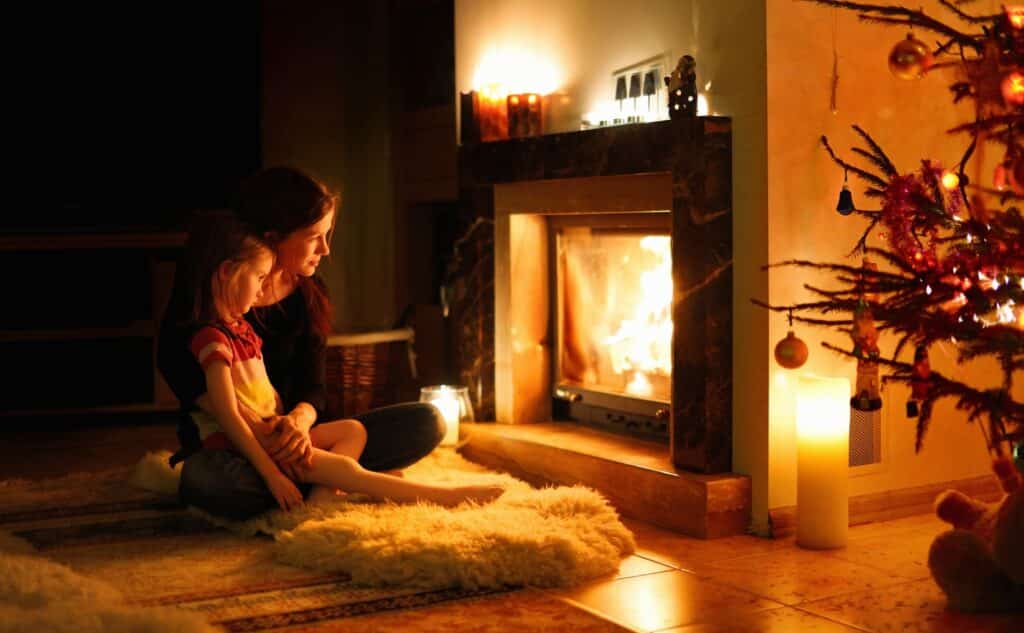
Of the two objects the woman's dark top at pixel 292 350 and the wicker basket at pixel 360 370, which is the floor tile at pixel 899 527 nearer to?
the woman's dark top at pixel 292 350

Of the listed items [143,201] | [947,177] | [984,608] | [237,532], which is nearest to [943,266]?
[947,177]

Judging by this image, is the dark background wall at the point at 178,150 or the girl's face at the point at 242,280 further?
the dark background wall at the point at 178,150

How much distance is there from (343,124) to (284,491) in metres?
2.77

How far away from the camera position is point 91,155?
4734 millimetres

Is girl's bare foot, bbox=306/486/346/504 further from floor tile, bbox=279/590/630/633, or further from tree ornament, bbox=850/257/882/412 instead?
tree ornament, bbox=850/257/882/412

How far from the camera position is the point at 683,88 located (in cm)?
306

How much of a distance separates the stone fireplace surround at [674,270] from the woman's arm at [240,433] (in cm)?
83

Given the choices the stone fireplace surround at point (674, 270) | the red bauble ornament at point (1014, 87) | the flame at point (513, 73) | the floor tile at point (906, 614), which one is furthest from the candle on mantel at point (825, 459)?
the flame at point (513, 73)

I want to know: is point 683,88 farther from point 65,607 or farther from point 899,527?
point 65,607

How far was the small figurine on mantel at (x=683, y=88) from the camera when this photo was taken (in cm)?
305

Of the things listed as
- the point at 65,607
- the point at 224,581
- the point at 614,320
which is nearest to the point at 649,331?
the point at 614,320

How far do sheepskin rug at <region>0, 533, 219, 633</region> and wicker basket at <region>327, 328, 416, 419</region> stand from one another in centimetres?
164

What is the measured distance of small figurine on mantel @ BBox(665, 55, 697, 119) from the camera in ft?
10.0

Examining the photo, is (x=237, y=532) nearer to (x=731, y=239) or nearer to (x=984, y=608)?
(x=731, y=239)
